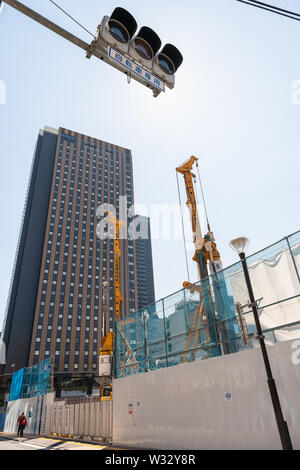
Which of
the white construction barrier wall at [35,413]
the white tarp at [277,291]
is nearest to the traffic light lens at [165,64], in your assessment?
the white tarp at [277,291]

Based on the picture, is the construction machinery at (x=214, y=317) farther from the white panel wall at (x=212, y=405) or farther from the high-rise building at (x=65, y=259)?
the high-rise building at (x=65, y=259)

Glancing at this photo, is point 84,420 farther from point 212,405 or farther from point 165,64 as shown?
point 165,64

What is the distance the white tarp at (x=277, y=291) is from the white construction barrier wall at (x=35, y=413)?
18.3 metres

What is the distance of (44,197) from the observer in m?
104

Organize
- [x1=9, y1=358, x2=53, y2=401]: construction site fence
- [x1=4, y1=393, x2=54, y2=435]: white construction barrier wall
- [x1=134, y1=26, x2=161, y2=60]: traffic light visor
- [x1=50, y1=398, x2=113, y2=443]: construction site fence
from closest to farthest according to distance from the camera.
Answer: [x1=134, y1=26, x2=161, y2=60]: traffic light visor < [x1=50, y1=398, x2=113, y2=443]: construction site fence < [x1=4, y1=393, x2=54, y2=435]: white construction barrier wall < [x1=9, y1=358, x2=53, y2=401]: construction site fence

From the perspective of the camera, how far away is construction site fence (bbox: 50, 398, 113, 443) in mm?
15891

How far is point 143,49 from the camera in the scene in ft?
17.0

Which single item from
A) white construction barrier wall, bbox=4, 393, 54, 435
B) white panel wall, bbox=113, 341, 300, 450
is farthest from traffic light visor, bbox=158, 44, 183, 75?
white construction barrier wall, bbox=4, 393, 54, 435

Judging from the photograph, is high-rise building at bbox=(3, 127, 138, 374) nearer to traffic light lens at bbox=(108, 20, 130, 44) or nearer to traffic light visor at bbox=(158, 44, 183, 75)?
traffic light visor at bbox=(158, 44, 183, 75)

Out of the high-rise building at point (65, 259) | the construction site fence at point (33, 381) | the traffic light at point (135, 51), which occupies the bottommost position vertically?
the construction site fence at point (33, 381)

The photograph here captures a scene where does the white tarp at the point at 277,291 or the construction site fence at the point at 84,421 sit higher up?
the white tarp at the point at 277,291

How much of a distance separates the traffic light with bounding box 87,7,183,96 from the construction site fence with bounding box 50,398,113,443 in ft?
52.6

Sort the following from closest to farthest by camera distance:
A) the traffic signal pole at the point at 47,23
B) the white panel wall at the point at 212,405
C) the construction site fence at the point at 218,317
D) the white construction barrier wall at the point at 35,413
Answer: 1. the traffic signal pole at the point at 47,23
2. the white panel wall at the point at 212,405
3. the construction site fence at the point at 218,317
4. the white construction barrier wall at the point at 35,413

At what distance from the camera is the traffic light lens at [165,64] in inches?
210
